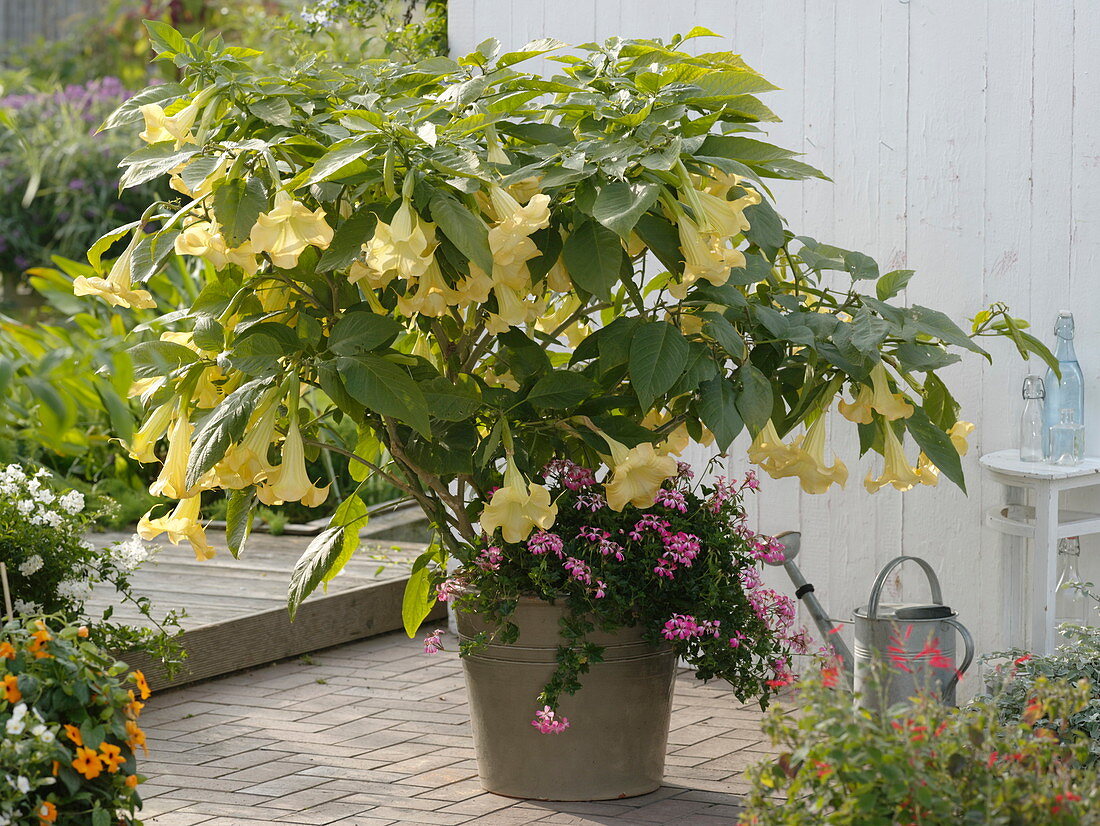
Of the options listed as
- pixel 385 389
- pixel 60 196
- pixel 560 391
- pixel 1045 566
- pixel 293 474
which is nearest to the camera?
pixel 385 389

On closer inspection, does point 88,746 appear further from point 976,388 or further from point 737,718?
point 976,388

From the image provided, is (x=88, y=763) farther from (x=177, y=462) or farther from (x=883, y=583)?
(x=883, y=583)

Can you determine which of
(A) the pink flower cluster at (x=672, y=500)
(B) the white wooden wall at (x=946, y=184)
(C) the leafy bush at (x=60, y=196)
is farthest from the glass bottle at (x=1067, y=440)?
(C) the leafy bush at (x=60, y=196)

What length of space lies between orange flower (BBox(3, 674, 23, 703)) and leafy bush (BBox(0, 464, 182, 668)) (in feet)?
4.40

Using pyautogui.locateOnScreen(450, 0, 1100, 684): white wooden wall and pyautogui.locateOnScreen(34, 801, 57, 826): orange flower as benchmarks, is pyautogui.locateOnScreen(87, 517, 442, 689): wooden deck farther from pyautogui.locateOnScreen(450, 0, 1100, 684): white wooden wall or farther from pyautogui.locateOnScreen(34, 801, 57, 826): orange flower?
pyautogui.locateOnScreen(34, 801, 57, 826): orange flower

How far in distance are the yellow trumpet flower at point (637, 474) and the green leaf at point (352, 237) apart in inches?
24.5

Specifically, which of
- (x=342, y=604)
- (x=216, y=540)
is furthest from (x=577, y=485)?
(x=216, y=540)

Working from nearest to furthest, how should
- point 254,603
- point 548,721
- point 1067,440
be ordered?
point 548,721 < point 1067,440 < point 254,603

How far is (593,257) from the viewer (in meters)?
2.51

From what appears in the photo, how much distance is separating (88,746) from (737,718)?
195 cm

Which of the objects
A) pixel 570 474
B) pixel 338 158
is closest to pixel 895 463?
pixel 570 474

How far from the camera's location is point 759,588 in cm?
313

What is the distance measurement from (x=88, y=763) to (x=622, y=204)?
1.24 meters

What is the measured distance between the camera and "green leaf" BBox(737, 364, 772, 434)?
2580 millimetres
